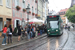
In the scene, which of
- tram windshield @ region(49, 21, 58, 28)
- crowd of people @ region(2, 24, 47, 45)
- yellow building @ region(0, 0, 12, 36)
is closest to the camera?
crowd of people @ region(2, 24, 47, 45)

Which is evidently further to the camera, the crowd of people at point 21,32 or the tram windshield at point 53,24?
the tram windshield at point 53,24

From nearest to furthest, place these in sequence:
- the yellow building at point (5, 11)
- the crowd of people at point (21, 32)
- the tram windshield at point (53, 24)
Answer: the crowd of people at point (21, 32)
the yellow building at point (5, 11)
the tram windshield at point (53, 24)

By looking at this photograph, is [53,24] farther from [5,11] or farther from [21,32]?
[5,11]

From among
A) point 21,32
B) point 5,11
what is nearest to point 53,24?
point 21,32

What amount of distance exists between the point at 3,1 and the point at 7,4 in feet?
4.59

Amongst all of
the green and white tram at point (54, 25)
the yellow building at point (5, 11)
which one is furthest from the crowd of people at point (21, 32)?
the green and white tram at point (54, 25)

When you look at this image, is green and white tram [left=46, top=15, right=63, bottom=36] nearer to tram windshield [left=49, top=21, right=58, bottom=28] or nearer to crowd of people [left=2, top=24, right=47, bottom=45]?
tram windshield [left=49, top=21, right=58, bottom=28]

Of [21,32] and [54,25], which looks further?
[54,25]

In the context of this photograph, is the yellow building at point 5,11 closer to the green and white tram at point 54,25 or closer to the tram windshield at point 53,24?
the green and white tram at point 54,25

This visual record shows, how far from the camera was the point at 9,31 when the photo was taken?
11.0 metres

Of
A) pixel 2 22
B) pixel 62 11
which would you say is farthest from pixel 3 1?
pixel 62 11

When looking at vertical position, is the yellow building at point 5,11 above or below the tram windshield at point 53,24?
above

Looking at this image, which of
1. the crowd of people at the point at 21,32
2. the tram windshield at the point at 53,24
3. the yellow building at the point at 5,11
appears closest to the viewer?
the crowd of people at the point at 21,32

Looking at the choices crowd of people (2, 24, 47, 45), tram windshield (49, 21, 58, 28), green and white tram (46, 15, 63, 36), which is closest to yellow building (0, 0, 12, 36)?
crowd of people (2, 24, 47, 45)
